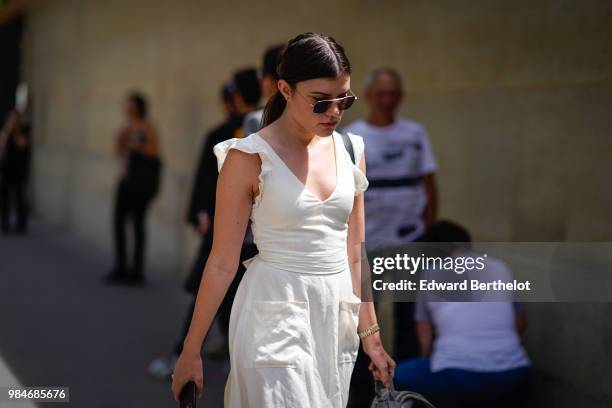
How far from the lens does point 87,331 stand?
7152mm

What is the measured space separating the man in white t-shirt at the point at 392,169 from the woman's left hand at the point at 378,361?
7.54ft

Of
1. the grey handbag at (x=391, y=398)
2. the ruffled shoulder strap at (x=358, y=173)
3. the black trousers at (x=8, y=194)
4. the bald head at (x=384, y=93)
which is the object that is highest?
the bald head at (x=384, y=93)

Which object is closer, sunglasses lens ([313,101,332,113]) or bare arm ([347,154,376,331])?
sunglasses lens ([313,101,332,113])

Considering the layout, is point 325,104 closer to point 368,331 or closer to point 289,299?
point 289,299

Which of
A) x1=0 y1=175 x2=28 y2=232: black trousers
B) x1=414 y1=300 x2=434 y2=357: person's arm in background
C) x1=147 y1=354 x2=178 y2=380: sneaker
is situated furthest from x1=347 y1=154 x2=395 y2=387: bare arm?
x1=0 y1=175 x2=28 y2=232: black trousers

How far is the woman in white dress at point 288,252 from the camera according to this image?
285 cm

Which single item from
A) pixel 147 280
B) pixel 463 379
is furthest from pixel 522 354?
pixel 147 280

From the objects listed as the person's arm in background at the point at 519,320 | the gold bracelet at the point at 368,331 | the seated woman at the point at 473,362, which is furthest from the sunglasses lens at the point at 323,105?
the person's arm in background at the point at 519,320

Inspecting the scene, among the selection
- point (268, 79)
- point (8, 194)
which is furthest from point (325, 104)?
point (8, 194)

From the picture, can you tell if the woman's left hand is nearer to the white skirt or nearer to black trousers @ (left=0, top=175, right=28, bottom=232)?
the white skirt

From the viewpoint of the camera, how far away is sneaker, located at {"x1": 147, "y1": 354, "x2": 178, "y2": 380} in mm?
5914

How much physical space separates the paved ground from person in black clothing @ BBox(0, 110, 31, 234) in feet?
6.54

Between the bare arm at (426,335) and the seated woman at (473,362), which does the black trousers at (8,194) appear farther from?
the seated woman at (473,362)

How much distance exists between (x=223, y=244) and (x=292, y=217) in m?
0.22
